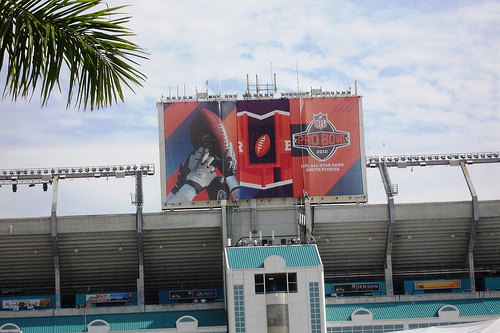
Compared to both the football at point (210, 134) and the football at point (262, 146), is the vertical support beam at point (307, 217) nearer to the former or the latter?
the football at point (262, 146)

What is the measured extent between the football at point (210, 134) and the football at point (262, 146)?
2950mm

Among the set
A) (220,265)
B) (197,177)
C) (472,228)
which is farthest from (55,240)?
(472,228)

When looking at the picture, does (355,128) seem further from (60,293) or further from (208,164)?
(60,293)

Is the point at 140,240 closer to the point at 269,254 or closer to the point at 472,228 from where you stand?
the point at 269,254

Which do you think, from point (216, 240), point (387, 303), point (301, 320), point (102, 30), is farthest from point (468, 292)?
point (102, 30)

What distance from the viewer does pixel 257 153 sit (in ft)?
205

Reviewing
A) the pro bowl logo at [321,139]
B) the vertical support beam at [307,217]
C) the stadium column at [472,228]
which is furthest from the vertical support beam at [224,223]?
the stadium column at [472,228]

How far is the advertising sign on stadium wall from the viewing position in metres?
62.0

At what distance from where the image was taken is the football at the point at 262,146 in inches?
2454

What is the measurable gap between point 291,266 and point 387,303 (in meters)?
11.5

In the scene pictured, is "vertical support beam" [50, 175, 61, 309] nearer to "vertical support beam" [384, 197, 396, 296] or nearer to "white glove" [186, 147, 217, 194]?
"white glove" [186, 147, 217, 194]

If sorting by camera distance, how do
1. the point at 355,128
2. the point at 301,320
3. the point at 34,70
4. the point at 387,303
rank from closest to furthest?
the point at 34,70, the point at 301,320, the point at 387,303, the point at 355,128

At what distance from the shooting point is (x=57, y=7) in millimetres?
7992

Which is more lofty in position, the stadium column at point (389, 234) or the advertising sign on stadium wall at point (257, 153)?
the advertising sign on stadium wall at point (257, 153)
